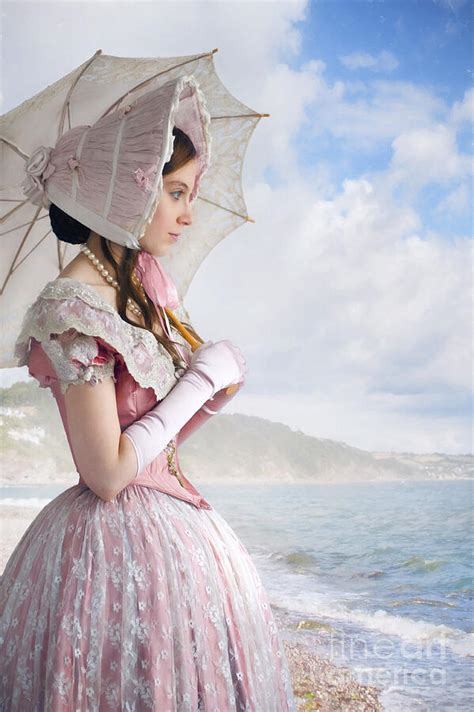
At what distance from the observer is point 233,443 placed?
4.63m

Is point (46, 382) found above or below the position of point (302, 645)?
above

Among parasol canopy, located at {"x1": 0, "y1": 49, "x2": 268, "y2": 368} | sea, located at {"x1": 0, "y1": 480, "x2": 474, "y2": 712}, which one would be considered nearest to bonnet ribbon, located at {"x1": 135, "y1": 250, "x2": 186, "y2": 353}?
parasol canopy, located at {"x1": 0, "y1": 49, "x2": 268, "y2": 368}

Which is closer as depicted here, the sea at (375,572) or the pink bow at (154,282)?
the pink bow at (154,282)

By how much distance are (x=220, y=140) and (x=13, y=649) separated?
1015mm

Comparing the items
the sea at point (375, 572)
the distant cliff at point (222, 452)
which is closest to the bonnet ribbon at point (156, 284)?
the sea at point (375, 572)

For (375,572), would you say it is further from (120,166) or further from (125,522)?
(120,166)

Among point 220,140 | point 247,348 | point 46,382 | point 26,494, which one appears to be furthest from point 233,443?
point 46,382

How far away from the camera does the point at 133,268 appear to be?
117cm

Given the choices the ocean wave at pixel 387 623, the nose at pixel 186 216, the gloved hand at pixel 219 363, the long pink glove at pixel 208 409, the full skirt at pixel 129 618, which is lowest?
the ocean wave at pixel 387 623

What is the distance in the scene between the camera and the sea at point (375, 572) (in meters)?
2.49

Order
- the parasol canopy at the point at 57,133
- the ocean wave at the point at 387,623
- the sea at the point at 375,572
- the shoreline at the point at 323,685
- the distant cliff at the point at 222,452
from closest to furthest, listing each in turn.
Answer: the parasol canopy at the point at 57,133
the shoreline at the point at 323,685
the sea at the point at 375,572
the ocean wave at the point at 387,623
the distant cliff at the point at 222,452

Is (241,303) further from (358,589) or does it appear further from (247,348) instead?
(358,589)

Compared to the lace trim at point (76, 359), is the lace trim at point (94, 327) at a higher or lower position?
higher

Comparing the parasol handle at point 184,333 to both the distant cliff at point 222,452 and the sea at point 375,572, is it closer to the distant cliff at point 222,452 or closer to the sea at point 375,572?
the sea at point 375,572
